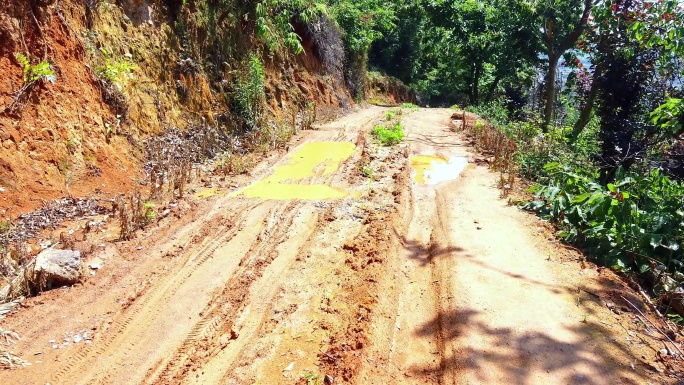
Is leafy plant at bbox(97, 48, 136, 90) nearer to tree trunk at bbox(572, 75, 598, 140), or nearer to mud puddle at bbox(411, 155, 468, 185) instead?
mud puddle at bbox(411, 155, 468, 185)

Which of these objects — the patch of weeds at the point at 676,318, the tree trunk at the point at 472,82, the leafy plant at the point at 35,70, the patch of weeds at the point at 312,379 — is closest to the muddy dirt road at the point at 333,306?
the patch of weeds at the point at 312,379

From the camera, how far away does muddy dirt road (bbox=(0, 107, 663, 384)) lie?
124 inches

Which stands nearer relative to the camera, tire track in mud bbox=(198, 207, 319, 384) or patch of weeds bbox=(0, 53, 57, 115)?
tire track in mud bbox=(198, 207, 319, 384)

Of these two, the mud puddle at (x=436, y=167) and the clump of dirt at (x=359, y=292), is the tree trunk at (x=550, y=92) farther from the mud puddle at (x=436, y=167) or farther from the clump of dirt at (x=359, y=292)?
the clump of dirt at (x=359, y=292)

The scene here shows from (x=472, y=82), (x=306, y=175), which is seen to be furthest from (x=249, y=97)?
(x=472, y=82)

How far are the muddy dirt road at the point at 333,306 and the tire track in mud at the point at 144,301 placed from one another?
0.04 ft

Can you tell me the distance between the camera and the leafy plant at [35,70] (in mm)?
5406

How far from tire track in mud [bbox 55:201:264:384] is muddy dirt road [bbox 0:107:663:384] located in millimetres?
12

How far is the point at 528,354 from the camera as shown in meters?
3.27

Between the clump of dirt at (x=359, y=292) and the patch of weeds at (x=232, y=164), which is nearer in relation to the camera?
the clump of dirt at (x=359, y=292)

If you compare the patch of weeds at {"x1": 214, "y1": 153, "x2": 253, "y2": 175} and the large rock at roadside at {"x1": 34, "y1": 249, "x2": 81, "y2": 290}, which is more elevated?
the patch of weeds at {"x1": 214, "y1": 153, "x2": 253, "y2": 175}

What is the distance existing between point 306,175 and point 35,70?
13.2 ft

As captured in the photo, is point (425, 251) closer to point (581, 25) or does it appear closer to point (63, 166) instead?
point (63, 166)

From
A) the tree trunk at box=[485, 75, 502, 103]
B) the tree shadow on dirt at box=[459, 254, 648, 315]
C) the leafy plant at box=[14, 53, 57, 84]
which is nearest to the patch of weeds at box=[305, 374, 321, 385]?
the tree shadow on dirt at box=[459, 254, 648, 315]
